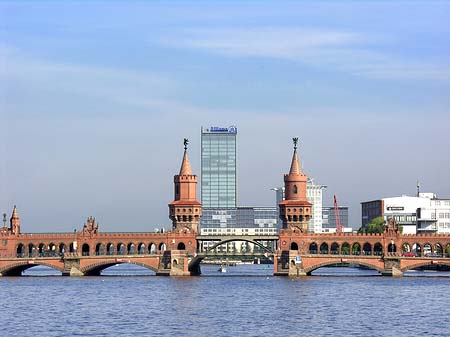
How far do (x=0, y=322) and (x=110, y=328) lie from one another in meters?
12.6

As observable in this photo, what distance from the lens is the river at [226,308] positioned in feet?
359

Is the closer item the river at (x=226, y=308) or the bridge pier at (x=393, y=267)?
the river at (x=226, y=308)

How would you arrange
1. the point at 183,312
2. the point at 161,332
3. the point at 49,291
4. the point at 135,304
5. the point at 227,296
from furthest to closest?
the point at 49,291, the point at 227,296, the point at 135,304, the point at 183,312, the point at 161,332

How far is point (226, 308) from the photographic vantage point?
433 ft

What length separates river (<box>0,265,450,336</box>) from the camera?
109m

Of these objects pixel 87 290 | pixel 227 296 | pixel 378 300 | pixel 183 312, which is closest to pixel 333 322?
pixel 183 312

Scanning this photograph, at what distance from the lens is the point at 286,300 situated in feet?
470

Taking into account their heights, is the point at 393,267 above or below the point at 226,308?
above

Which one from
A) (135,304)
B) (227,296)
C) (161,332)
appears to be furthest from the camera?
(227,296)

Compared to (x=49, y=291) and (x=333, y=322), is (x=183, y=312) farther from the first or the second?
(x=49, y=291)

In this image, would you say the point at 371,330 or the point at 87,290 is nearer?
the point at 371,330

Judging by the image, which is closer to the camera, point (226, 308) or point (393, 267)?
point (226, 308)

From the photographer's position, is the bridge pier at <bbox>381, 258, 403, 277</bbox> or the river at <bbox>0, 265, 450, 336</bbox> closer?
the river at <bbox>0, 265, 450, 336</bbox>

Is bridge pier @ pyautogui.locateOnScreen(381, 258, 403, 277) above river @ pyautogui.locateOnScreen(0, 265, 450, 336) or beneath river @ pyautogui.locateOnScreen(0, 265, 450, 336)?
above
